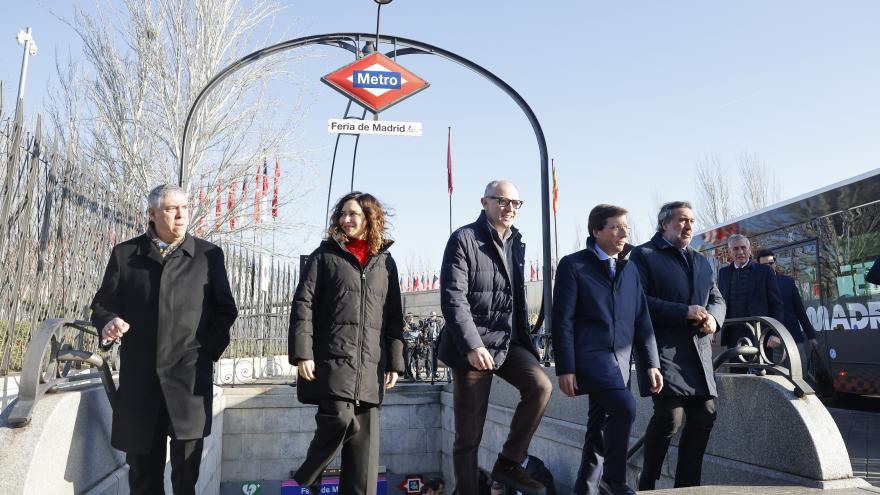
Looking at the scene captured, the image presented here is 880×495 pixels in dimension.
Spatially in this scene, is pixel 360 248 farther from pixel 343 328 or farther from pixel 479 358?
pixel 479 358

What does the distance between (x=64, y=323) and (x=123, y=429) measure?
0.68 m

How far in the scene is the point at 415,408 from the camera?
11992mm

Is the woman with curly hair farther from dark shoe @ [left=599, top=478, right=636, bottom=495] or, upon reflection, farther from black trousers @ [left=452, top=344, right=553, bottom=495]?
dark shoe @ [left=599, top=478, right=636, bottom=495]

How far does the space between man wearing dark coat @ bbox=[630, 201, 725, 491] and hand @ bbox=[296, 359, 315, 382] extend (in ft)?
6.57

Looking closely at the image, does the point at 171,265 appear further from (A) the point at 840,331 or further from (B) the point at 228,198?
(B) the point at 228,198

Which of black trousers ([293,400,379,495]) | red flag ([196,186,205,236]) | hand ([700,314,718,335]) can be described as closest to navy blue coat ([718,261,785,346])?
hand ([700,314,718,335])

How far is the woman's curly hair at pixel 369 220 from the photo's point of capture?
4.07 m

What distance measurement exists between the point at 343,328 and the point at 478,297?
850mm

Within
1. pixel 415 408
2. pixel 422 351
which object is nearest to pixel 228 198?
pixel 422 351

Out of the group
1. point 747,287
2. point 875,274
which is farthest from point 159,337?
point 875,274

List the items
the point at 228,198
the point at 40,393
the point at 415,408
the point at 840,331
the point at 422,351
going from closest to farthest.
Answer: the point at 40,393 < the point at 840,331 < the point at 415,408 < the point at 422,351 < the point at 228,198

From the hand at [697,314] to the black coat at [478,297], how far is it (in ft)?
3.28

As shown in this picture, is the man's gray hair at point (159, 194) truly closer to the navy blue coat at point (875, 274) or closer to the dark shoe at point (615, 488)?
the dark shoe at point (615, 488)

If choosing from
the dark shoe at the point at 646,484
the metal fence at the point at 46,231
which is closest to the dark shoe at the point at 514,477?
the dark shoe at the point at 646,484
